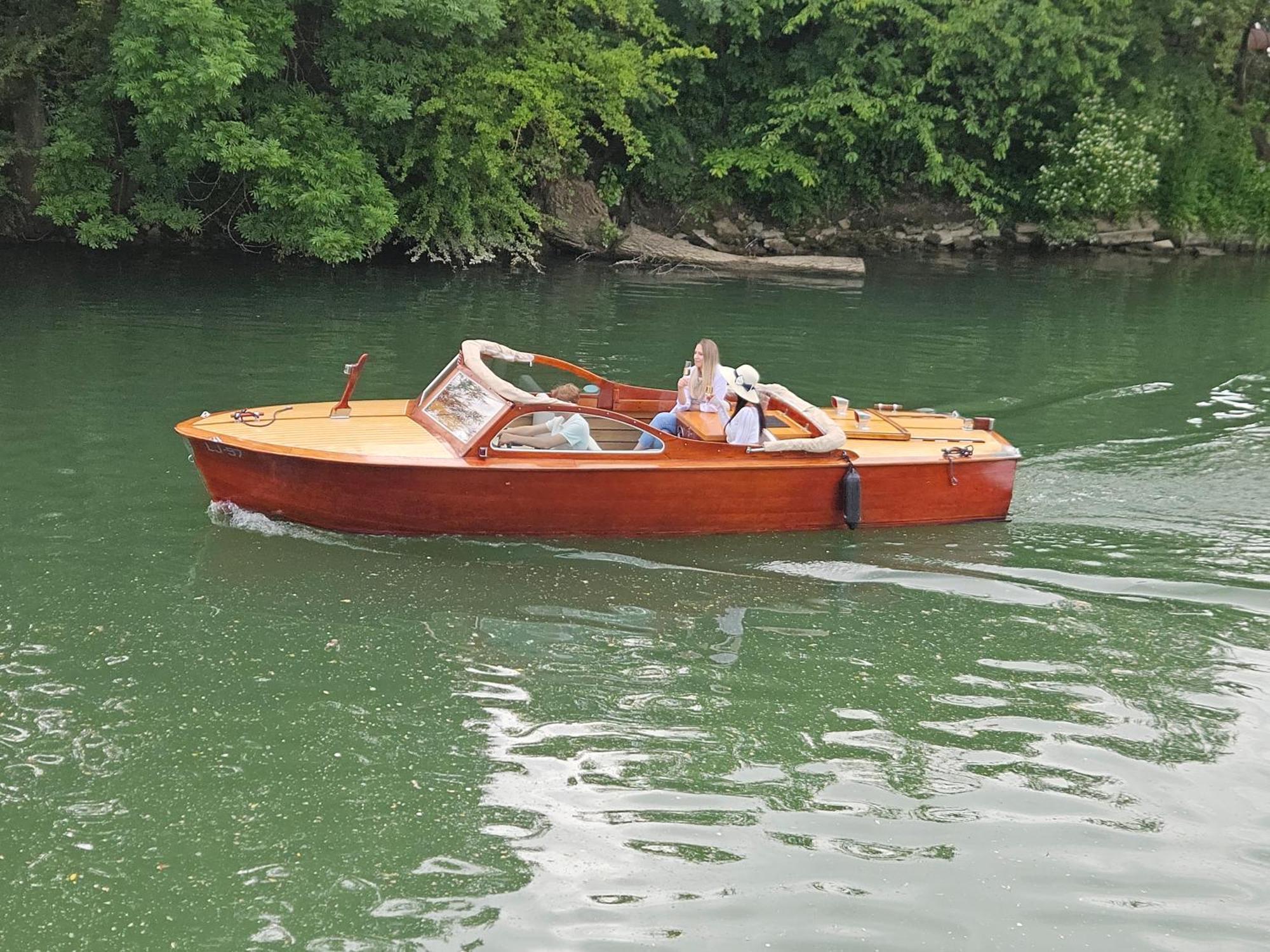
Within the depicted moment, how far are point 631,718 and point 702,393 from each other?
3711 millimetres

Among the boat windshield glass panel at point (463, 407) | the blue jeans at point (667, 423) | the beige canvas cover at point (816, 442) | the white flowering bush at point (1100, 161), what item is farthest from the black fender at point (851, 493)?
the white flowering bush at point (1100, 161)

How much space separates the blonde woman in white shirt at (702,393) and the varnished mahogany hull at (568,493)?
557 mm

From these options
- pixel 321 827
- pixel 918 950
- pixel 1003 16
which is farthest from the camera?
pixel 1003 16

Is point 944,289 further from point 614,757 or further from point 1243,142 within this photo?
point 614,757

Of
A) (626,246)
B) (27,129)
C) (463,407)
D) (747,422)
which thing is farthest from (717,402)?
(27,129)

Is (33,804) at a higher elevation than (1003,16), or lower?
lower

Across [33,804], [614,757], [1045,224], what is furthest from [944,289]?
[33,804]

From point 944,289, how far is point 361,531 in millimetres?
16168

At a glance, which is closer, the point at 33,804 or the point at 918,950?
the point at 918,950

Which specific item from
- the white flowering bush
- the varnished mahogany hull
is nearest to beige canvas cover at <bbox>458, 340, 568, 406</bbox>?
the varnished mahogany hull

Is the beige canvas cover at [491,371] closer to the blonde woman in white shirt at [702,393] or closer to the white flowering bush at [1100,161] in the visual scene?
the blonde woman in white shirt at [702,393]

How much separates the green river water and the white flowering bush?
14.9 meters

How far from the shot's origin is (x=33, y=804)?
241 inches

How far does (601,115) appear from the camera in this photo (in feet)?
73.0
